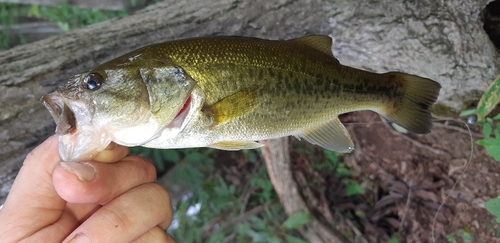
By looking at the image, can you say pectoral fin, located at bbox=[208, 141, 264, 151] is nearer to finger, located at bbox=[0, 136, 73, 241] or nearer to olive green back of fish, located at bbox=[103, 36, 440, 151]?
olive green back of fish, located at bbox=[103, 36, 440, 151]

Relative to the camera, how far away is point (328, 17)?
2180 mm

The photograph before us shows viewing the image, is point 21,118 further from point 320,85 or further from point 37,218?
point 320,85

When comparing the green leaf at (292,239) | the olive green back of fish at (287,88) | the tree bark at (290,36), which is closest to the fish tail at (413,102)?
the olive green back of fish at (287,88)

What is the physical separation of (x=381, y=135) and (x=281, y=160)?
2.66ft

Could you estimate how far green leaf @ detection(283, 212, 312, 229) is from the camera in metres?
2.64

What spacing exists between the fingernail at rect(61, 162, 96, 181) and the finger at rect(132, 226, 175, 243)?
12.8 inches

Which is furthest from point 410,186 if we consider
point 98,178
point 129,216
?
point 98,178

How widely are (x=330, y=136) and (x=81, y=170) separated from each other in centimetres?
96

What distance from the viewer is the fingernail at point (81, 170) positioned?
1.20 m

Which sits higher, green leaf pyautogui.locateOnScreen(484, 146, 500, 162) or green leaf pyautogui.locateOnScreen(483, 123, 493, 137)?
green leaf pyautogui.locateOnScreen(484, 146, 500, 162)

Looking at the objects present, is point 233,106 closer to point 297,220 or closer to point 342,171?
point 297,220

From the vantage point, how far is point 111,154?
1.44 m

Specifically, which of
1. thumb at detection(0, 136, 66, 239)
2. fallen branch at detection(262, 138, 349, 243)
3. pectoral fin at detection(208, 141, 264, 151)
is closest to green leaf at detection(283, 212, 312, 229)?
fallen branch at detection(262, 138, 349, 243)

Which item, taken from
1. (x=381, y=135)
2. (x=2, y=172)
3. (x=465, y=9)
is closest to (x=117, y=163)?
(x=2, y=172)
